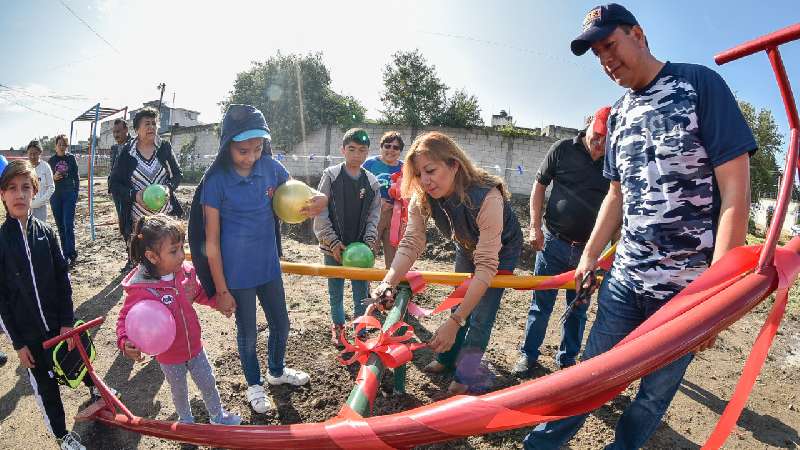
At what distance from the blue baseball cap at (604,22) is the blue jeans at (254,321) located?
95.8 inches

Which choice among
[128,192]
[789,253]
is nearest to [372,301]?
[789,253]

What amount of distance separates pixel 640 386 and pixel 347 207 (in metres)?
2.69

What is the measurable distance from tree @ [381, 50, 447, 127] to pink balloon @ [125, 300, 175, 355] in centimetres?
2181

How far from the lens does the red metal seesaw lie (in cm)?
95

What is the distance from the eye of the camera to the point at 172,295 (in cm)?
252

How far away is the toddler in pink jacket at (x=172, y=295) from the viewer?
2420 mm

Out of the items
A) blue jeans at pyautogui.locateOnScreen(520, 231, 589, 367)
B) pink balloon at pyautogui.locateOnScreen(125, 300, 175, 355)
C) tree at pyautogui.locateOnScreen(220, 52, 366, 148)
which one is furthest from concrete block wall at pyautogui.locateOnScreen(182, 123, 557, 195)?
pink balloon at pyautogui.locateOnScreen(125, 300, 175, 355)

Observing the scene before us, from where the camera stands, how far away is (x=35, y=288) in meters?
2.52

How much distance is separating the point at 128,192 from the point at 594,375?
520 cm

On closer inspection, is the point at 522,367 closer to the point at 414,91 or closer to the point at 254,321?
the point at 254,321

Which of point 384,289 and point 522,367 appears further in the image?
point 522,367

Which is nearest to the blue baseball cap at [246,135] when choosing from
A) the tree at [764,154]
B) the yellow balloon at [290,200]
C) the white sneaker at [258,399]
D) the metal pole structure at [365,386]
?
the yellow balloon at [290,200]

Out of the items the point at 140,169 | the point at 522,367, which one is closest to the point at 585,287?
the point at 522,367

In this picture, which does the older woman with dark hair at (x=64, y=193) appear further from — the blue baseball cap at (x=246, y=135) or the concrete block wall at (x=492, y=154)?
the concrete block wall at (x=492, y=154)
